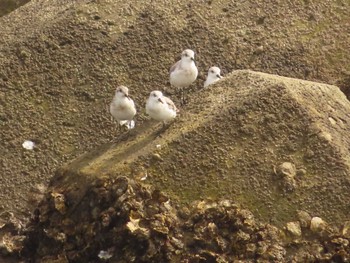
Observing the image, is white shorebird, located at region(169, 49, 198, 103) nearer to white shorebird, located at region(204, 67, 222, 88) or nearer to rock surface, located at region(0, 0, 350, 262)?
white shorebird, located at region(204, 67, 222, 88)

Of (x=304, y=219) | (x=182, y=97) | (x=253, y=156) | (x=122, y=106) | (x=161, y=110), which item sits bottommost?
(x=182, y=97)

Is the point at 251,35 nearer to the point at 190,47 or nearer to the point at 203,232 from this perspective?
the point at 190,47

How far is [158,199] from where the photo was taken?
32.3ft

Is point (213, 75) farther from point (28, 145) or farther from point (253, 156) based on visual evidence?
point (253, 156)

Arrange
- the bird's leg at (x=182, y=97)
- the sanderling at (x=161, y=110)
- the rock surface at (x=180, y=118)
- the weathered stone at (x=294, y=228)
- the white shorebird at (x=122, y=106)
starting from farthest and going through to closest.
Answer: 1. the bird's leg at (x=182, y=97)
2. the white shorebird at (x=122, y=106)
3. the sanderling at (x=161, y=110)
4. the rock surface at (x=180, y=118)
5. the weathered stone at (x=294, y=228)

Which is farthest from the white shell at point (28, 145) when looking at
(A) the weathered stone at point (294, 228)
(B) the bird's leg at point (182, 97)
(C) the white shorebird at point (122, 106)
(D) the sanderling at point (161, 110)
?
(A) the weathered stone at point (294, 228)

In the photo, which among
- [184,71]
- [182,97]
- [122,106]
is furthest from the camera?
[182,97]

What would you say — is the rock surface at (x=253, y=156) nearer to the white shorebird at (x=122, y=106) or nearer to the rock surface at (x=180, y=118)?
the rock surface at (x=180, y=118)

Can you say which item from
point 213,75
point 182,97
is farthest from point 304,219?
point 182,97

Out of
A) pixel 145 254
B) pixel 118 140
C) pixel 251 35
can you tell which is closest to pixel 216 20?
pixel 251 35

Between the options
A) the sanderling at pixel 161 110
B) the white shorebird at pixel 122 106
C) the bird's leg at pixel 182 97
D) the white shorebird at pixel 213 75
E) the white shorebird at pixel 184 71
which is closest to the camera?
the sanderling at pixel 161 110

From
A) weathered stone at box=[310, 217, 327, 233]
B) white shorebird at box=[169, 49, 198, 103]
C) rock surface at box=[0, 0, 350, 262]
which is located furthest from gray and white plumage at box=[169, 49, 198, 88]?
weathered stone at box=[310, 217, 327, 233]

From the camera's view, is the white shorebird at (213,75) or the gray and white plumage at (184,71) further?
the white shorebird at (213,75)

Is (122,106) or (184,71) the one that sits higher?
(184,71)
